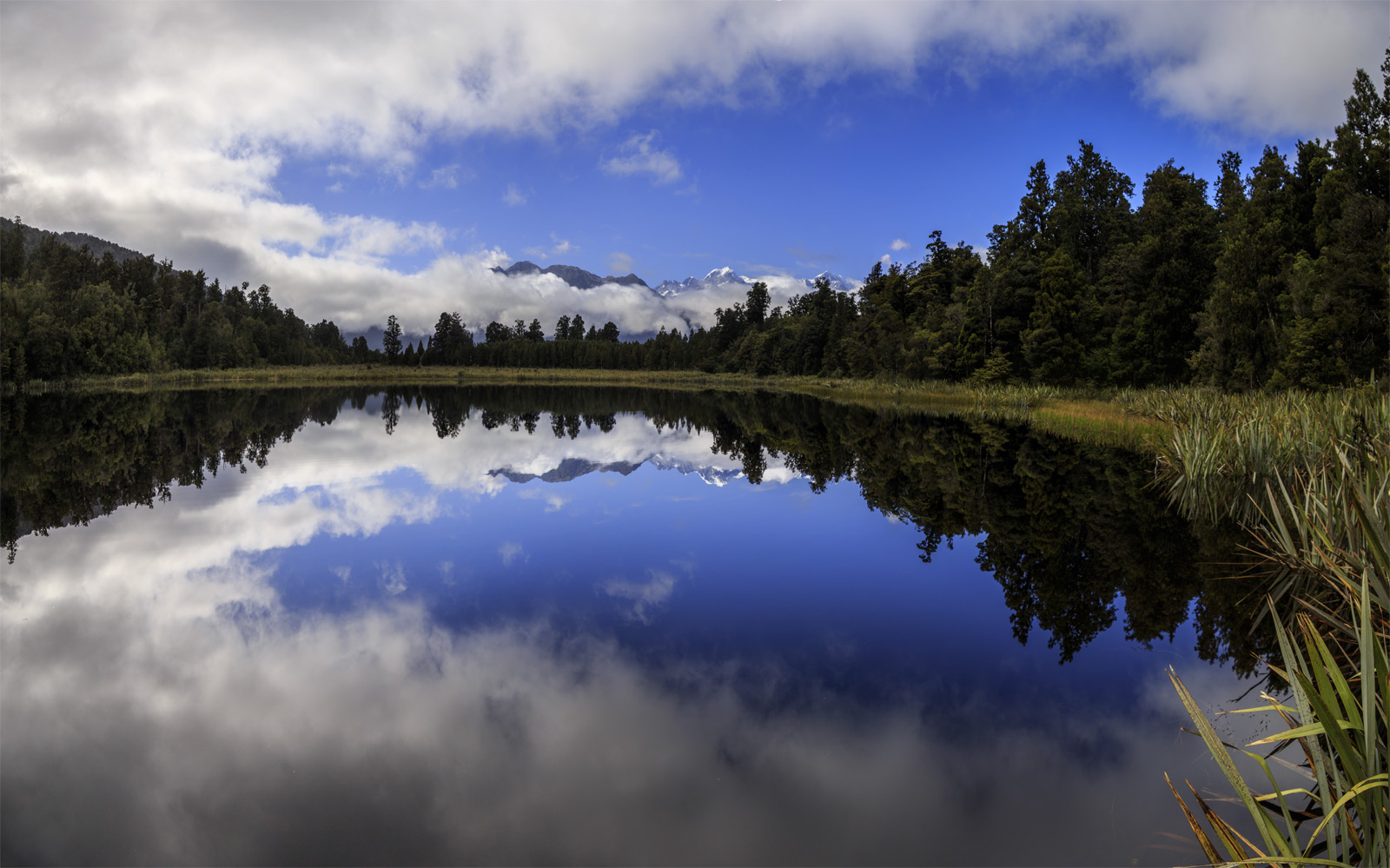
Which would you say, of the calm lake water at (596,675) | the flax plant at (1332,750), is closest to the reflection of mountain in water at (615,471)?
the calm lake water at (596,675)

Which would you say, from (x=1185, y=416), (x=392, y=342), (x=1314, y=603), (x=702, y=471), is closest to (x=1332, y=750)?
(x=1314, y=603)

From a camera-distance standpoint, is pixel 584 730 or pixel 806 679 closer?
pixel 584 730

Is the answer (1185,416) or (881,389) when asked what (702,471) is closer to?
(1185,416)

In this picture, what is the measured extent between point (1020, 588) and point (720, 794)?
626 cm

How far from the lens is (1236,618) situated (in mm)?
7973

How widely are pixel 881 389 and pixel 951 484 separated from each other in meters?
41.7

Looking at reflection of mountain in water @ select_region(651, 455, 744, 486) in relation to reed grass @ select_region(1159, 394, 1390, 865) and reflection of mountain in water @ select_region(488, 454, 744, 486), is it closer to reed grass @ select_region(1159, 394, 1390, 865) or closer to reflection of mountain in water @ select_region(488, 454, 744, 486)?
reflection of mountain in water @ select_region(488, 454, 744, 486)

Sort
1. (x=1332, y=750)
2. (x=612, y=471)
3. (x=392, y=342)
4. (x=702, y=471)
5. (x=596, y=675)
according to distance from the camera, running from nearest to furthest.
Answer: (x=1332, y=750) < (x=596, y=675) < (x=612, y=471) < (x=702, y=471) < (x=392, y=342)

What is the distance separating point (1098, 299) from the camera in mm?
50656

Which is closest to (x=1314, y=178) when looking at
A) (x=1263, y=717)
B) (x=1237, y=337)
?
(x=1237, y=337)

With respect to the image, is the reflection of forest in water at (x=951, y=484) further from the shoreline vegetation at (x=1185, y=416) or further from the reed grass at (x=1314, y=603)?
the shoreline vegetation at (x=1185, y=416)

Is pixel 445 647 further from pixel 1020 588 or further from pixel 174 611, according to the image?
pixel 1020 588

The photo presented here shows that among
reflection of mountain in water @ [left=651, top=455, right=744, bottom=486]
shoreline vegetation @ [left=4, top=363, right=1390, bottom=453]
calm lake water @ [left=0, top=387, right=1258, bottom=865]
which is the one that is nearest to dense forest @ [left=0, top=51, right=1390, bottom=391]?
shoreline vegetation @ [left=4, top=363, right=1390, bottom=453]

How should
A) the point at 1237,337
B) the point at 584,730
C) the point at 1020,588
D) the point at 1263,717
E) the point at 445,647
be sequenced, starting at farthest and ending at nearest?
the point at 1237,337 < the point at 1020,588 < the point at 445,647 < the point at 1263,717 < the point at 584,730
